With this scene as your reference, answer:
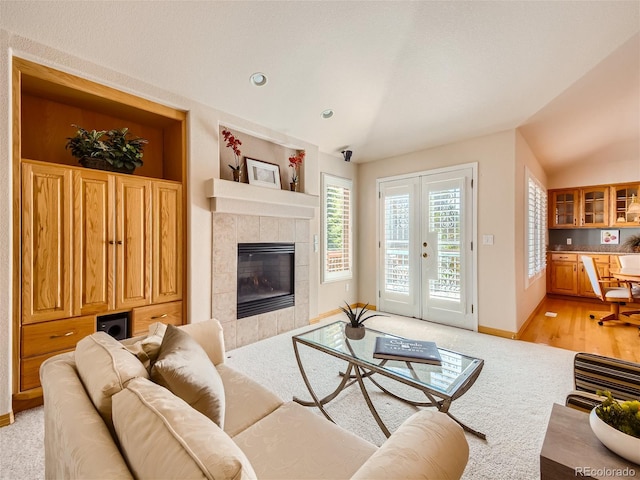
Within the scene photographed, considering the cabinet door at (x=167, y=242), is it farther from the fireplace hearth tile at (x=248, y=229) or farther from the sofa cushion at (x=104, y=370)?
the sofa cushion at (x=104, y=370)

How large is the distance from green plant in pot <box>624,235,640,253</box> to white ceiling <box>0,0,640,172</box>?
9.61 ft

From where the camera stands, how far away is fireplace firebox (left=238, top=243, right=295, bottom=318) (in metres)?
3.39

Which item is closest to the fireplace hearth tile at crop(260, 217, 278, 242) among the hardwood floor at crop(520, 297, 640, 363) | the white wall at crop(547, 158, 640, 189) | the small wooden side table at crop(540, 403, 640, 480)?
the small wooden side table at crop(540, 403, 640, 480)

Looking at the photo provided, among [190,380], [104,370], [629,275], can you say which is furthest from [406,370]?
[629,275]

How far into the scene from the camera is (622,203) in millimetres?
5457

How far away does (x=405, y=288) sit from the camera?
4.50 metres

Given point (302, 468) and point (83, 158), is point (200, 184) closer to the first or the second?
point (83, 158)

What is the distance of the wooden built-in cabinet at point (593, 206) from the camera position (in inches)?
213

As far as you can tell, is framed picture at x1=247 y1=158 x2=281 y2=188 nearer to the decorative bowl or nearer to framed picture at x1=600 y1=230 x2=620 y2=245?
the decorative bowl

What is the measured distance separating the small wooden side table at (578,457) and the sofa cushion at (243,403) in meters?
1.10

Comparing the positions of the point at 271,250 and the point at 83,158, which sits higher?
the point at 83,158

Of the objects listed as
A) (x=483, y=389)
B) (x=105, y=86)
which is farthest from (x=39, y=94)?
(x=483, y=389)

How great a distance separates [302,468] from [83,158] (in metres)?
2.80

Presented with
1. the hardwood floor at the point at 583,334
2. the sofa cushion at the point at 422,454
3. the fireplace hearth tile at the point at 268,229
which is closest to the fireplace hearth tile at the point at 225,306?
the fireplace hearth tile at the point at 268,229
